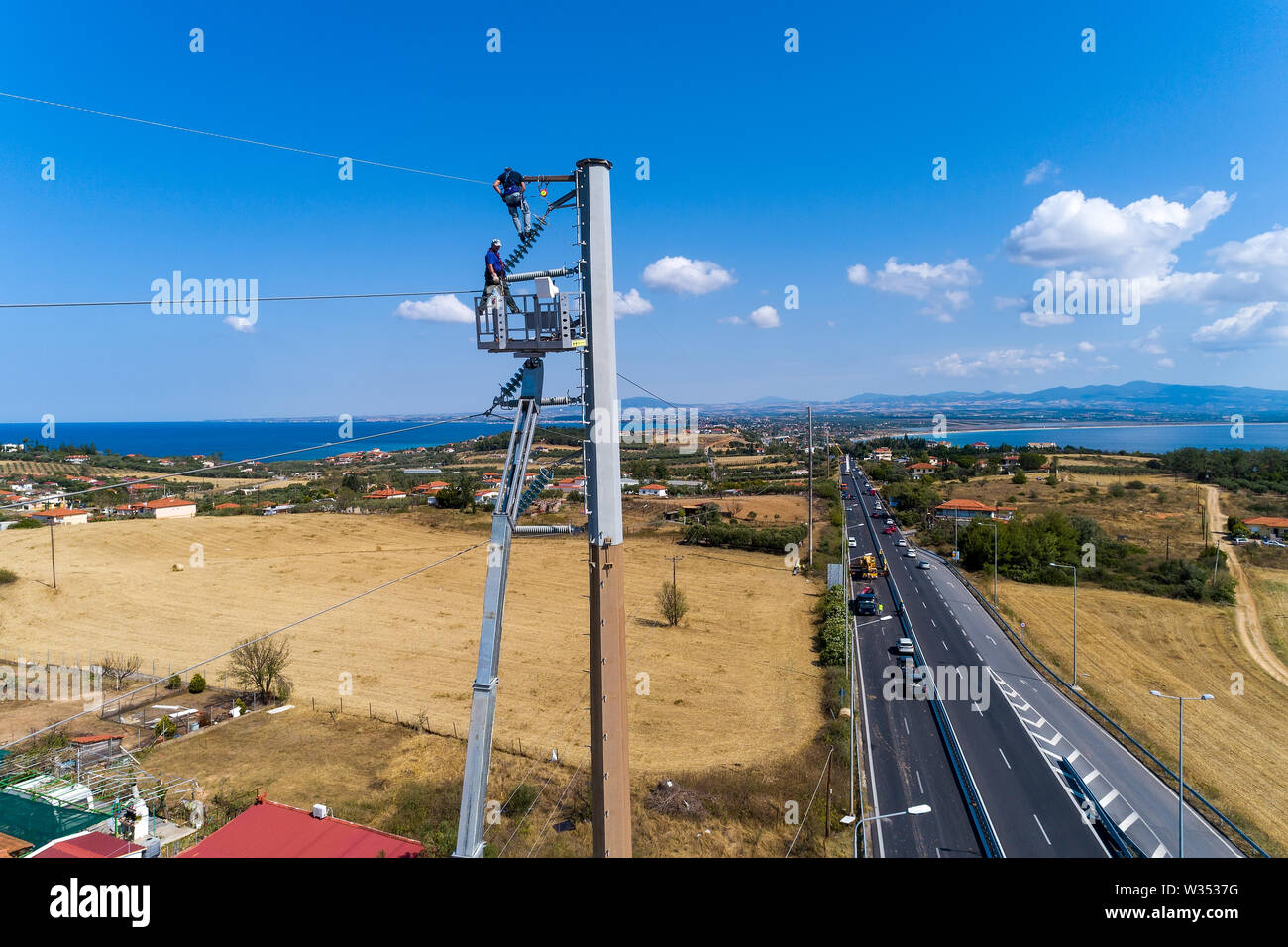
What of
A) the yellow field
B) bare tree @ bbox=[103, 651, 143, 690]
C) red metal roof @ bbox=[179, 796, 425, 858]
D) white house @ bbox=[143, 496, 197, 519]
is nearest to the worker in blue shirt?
red metal roof @ bbox=[179, 796, 425, 858]

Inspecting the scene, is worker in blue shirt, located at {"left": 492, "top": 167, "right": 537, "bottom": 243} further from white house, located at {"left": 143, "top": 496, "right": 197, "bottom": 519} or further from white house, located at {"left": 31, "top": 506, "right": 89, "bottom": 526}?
white house, located at {"left": 143, "top": 496, "right": 197, "bottom": 519}

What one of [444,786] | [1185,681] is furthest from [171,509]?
[1185,681]

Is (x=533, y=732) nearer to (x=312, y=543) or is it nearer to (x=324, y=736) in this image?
(x=324, y=736)

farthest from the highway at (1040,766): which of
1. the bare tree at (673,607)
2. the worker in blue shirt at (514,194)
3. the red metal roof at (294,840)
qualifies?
the worker in blue shirt at (514,194)

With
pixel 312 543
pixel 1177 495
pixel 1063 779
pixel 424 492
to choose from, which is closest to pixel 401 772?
pixel 1063 779

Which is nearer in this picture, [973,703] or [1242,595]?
[973,703]
